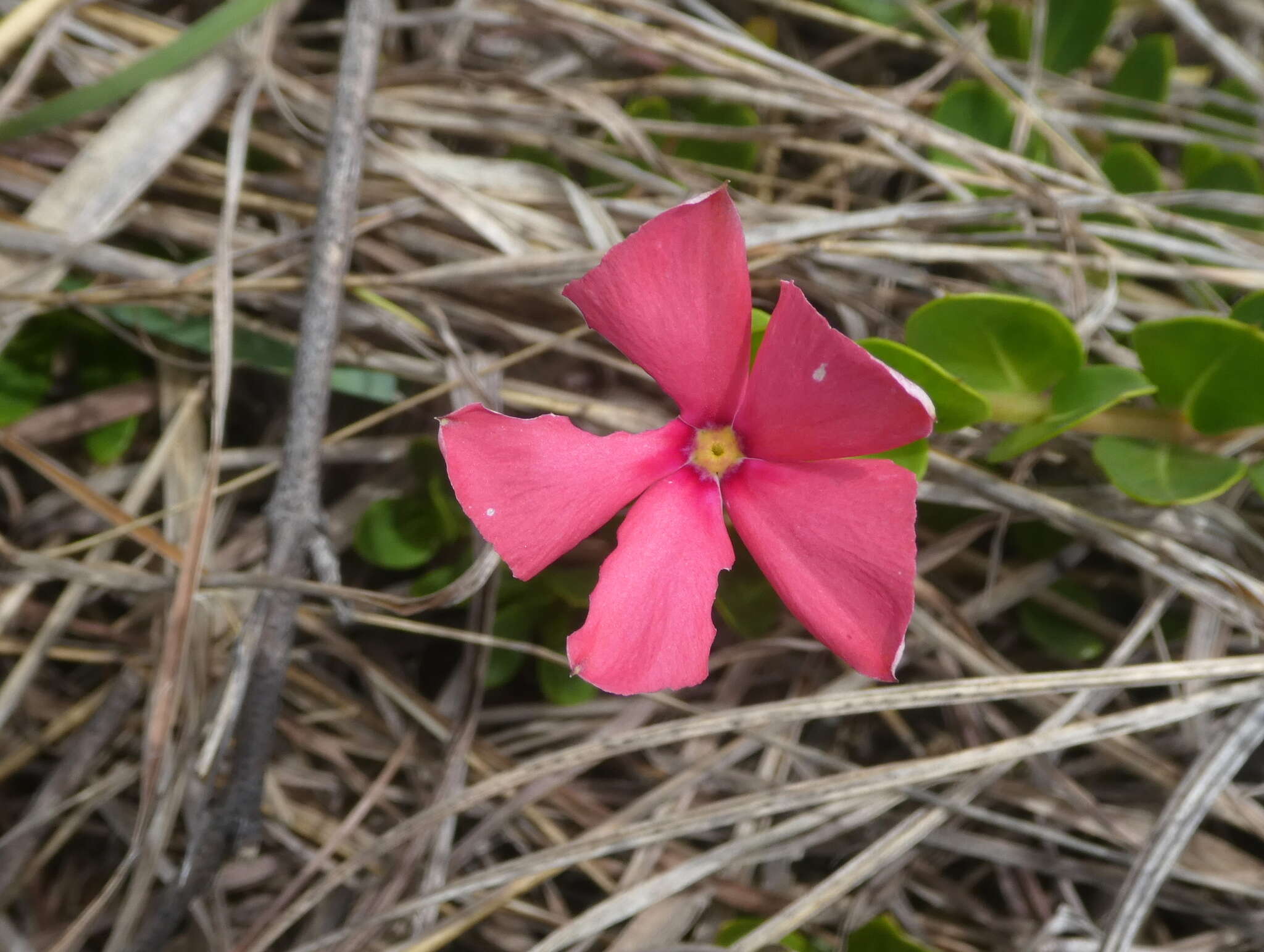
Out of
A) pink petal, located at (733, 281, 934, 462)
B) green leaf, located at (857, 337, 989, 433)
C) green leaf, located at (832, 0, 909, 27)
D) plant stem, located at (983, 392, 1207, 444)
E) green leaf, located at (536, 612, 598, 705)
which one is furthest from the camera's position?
green leaf, located at (832, 0, 909, 27)

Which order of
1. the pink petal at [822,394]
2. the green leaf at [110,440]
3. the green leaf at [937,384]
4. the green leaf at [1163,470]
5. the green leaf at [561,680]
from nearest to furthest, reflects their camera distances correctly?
the pink petal at [822,394]
the green leaf at [937,384]
the green leaf at [1163,470]
the green leaf at [561,680]
the green leaf at [110,440]

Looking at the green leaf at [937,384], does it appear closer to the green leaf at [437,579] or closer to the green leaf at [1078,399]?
the green leaf at [1078,399]

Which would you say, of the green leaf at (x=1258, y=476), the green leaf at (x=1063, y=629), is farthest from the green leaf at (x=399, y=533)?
the green leaf at (x=1258, y=476)

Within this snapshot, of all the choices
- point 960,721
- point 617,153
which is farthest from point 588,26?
point 960,721

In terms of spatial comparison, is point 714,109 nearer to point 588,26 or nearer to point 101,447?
point 588,26

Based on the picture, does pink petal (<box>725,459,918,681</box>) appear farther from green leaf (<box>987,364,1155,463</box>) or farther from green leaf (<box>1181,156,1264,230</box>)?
green leaf (<box>1181,156,1264,230</box>)

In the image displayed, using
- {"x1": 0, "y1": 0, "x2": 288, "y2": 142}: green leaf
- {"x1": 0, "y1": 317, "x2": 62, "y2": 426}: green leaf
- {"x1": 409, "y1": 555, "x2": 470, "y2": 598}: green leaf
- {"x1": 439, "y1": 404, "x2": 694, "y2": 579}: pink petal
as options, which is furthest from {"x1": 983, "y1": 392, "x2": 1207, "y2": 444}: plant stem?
{"x1": 0, "y1": 317, "x2": 62, "y2": 426}: green leaf

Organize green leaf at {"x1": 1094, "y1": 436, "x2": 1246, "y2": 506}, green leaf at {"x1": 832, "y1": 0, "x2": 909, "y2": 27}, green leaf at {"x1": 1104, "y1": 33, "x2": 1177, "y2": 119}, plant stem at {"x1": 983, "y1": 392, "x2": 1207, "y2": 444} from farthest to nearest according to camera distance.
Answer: green leaf at {"x1": 832, "y1": 0, "x2": 909, "y2": 27}, green leaf at {"x1": 1104, "y1": 33, "x2": 1177, "y2": 119}, plant stem at {"x1": 983, "y1": 392, "x2": 1207, "y2": 444}, green leaf at {"x1": 1094, "y1": 436, "x2": 1246, "y2": 506}
